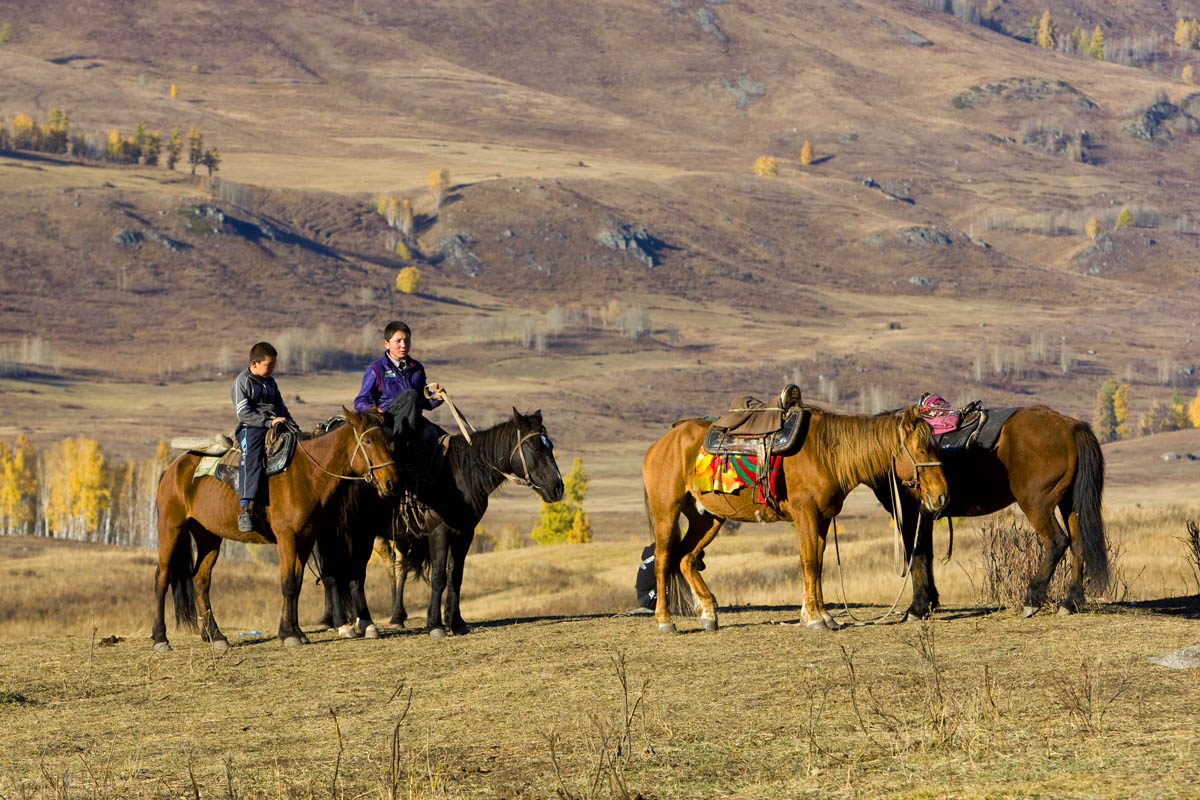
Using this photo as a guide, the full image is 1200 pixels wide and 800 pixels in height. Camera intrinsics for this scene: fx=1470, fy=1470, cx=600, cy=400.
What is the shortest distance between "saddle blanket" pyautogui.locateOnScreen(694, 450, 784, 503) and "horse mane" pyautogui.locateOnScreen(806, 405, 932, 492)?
1.55 ft

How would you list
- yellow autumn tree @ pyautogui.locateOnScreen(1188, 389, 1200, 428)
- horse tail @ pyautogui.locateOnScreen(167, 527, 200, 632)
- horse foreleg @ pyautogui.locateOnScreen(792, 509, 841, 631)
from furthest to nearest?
yellow autumn tree @ pyautogui.locateOnScreen(1188, 389, 1200, 428) < horse tail @ pyautogui.locateOnScreen(167, 527, 200, 632) < horse foreleg @ pyautogui.locateOnScreen(792, 509, 841, 631)

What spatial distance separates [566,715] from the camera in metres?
11.1

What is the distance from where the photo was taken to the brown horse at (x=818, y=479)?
14.7 meters

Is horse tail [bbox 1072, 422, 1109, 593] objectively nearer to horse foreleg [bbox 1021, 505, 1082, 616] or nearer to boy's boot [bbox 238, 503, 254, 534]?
horse foreleg [bbox 1021, 505, 1082, 616]

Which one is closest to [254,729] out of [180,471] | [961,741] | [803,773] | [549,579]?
[803,773]

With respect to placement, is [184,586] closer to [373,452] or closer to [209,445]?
[209,445]

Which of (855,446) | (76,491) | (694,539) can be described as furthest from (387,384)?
(76,491)

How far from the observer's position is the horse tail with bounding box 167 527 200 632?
1747 cm

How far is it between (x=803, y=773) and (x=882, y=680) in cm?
289

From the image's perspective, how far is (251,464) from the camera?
1600 cm

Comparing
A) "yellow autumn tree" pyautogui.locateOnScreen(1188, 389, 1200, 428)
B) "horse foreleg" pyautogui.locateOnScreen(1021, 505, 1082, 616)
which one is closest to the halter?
"horse foreleg" pyautogui.locateOnScreen(1021, 505, 1082, 616)

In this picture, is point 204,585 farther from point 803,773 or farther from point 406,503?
point 803,773

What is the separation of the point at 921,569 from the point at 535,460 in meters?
4.42

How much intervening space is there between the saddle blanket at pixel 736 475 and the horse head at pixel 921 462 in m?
1.29
